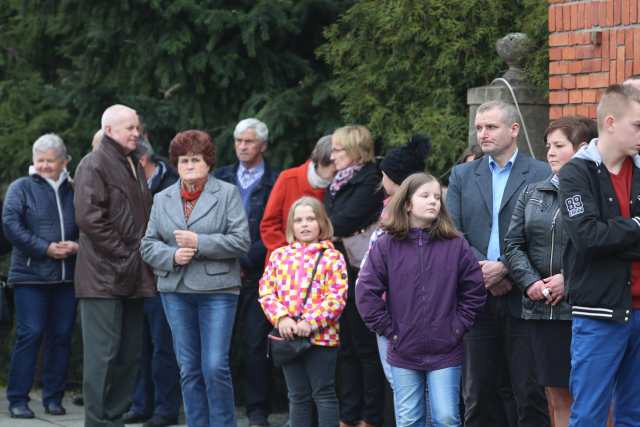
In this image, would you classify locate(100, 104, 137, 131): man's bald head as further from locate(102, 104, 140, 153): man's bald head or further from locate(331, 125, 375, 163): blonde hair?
locate(331, 125, 375, 163): blonde hair

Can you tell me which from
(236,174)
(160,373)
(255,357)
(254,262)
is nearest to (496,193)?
(254,262)

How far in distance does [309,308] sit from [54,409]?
10.4 feet

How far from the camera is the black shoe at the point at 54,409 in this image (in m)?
9.87

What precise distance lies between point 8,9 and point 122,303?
548 centimetres

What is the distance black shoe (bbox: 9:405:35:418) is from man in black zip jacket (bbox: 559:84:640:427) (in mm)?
5193

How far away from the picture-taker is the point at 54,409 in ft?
32.4

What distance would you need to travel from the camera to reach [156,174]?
9.65 m

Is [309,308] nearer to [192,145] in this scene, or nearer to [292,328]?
[292,328]

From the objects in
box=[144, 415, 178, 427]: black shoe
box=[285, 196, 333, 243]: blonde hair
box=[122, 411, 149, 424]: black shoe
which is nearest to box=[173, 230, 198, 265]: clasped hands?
box=[285, 196, 333, 243]: blonde hair

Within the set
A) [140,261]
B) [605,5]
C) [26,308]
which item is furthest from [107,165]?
[605,5]

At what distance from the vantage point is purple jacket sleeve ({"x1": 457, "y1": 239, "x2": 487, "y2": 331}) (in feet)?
22.2

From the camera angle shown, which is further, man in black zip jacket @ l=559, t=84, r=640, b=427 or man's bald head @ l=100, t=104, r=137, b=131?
man's bald head @ l=100, t=104, r=137, b=131

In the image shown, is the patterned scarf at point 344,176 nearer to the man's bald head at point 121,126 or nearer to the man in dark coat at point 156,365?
the man's bald head at point 121,126

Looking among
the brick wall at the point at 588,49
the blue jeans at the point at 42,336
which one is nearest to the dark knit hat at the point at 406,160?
the brick wall at the point at 588,49
